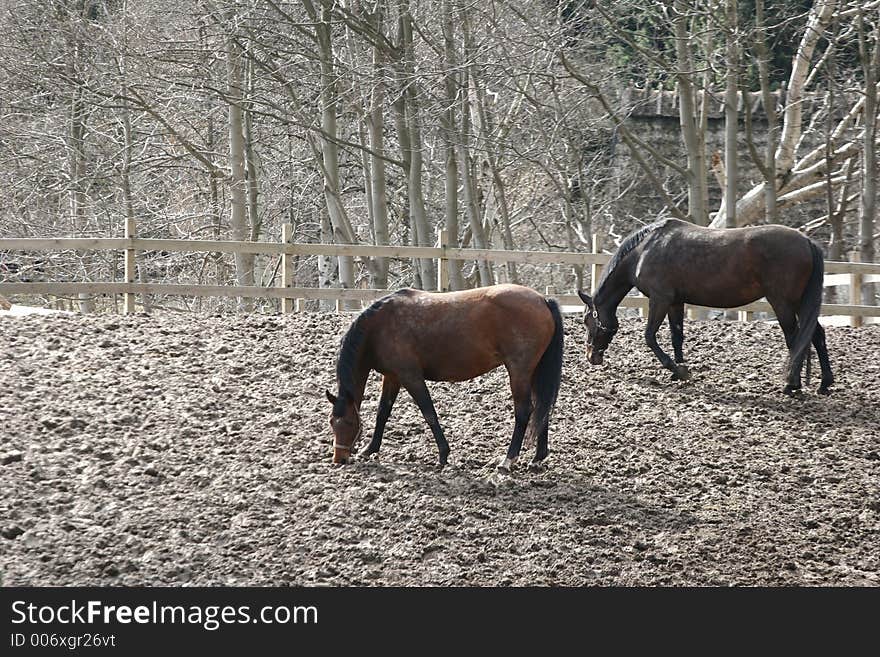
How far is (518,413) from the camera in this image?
804 centimetres

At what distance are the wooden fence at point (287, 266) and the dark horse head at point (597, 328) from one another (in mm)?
2515

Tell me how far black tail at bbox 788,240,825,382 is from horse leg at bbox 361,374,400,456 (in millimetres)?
3917

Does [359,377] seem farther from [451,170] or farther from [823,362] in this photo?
[451,170]

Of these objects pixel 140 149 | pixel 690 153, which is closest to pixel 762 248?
pixel 690 153

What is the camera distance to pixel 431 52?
2058cm

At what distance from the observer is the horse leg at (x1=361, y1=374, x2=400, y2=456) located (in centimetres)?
831

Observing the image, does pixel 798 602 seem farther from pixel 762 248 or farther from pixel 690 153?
pixel 690 153

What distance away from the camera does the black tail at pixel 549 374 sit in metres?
8.04

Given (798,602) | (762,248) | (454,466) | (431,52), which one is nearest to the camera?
(798,602)

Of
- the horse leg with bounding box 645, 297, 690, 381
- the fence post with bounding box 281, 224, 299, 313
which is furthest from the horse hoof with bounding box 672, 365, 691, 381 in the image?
the fence post with bounding box 281, 224, 299, 313

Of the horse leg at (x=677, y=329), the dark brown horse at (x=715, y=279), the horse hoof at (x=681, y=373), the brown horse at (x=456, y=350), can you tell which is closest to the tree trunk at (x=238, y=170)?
the dark brown horse at (x=715, y=279)

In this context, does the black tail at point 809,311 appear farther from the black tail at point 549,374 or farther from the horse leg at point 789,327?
the black tail at point 549,374

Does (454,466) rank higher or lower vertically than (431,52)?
lower

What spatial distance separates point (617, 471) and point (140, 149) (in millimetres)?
16811
